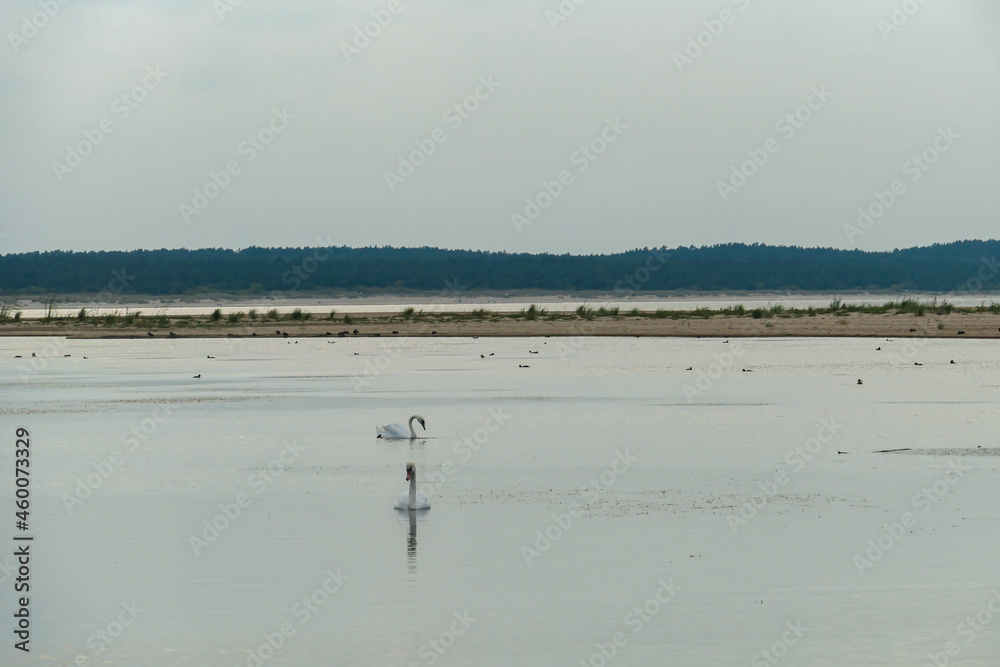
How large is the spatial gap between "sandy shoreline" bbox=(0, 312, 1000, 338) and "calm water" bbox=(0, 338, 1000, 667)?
33560 millimetres

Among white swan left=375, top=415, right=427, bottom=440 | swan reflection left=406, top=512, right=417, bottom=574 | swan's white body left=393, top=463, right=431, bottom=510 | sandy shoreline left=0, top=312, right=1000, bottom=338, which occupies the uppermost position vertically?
sandy shoreline left=0, top=312, right=1000, bottom=338

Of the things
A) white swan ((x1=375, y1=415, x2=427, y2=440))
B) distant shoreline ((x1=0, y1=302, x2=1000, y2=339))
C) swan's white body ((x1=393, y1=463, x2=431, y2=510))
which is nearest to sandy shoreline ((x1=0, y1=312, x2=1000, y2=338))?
distant shoreline ((x1=0, y1=302, x2=1000, y2=339))

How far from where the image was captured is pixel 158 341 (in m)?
72.8

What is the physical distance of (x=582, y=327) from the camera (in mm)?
75875

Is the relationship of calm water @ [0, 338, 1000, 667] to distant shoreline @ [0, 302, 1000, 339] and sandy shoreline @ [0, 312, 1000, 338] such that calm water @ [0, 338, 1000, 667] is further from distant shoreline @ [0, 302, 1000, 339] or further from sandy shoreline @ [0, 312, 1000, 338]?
distant shoreline @ [0, 302, 1000, 339]

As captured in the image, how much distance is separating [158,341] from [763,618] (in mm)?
64349

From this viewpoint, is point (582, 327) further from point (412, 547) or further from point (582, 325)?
point (412, 547)

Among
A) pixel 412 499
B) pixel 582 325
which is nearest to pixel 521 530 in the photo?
pixel 412 499

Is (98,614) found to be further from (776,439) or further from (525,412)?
(525,412)

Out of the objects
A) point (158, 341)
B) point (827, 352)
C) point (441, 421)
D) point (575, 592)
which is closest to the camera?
point (575, 592)

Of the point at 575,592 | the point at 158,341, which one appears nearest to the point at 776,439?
the point at 575,592

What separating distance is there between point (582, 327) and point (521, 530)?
6033 cm

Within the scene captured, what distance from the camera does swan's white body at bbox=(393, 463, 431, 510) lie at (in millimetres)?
16859

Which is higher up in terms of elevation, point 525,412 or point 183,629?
point 525,412
